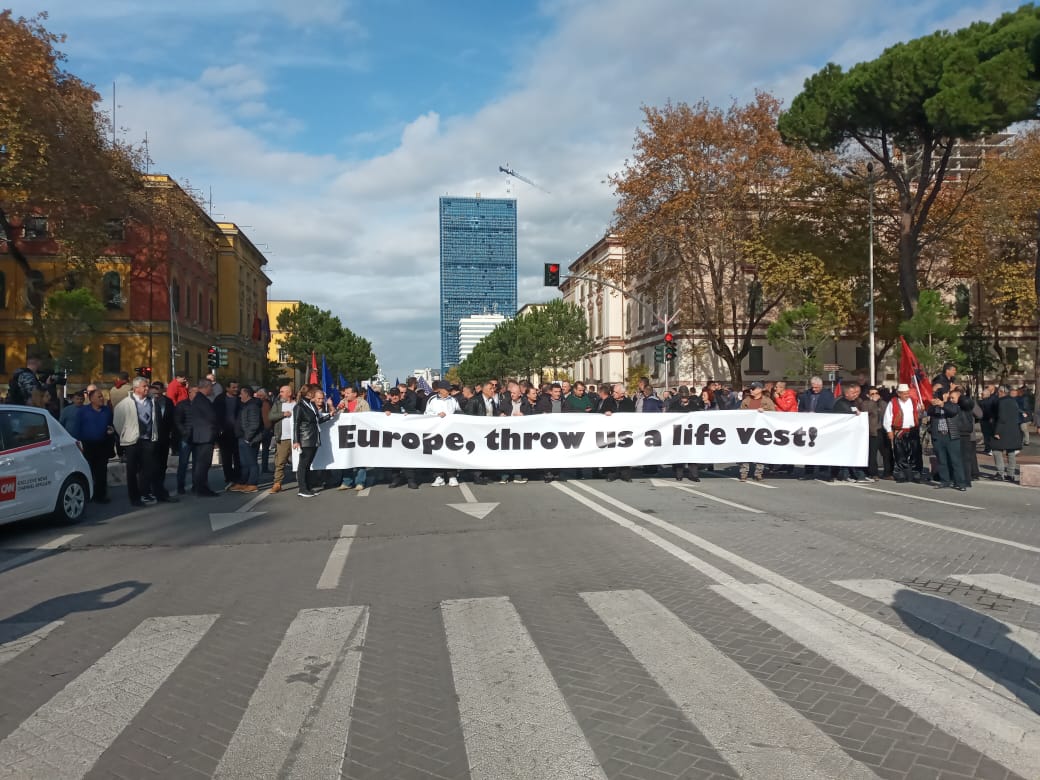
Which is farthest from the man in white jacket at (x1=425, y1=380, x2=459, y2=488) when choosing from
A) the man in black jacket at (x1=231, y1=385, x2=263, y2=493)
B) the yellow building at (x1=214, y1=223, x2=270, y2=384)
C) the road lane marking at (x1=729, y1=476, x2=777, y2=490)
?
the yellow building at (x1=214, y1=223, x2=270, y2=384)

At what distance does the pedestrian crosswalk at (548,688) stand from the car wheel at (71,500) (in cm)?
479

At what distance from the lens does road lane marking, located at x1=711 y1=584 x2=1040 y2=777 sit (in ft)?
12.2

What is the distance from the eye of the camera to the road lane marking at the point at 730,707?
3.51 meters

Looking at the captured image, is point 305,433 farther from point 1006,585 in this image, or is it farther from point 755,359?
point 755,359

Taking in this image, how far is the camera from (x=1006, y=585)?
661 cm

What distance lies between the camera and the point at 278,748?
3.73 meters

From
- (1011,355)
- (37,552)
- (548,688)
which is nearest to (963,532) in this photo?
Answer: (548,688)

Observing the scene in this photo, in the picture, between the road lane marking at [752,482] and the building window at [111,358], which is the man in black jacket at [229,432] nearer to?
the road lane marking at [752,482]

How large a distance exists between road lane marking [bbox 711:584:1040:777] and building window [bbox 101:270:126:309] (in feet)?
182

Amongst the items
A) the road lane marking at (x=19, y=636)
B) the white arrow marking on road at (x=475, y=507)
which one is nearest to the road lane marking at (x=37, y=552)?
the road lane marking at (x=19, y=636)

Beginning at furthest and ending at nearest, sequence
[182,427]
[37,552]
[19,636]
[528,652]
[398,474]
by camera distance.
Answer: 1. [398,474]
2. [182,427]
3. [37,552]
4. [19,636]
5. [528,652]

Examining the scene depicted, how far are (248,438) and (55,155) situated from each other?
21132 mm

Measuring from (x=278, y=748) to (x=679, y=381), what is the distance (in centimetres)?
5465

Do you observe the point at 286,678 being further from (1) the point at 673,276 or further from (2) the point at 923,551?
(1) the point at 673,276
